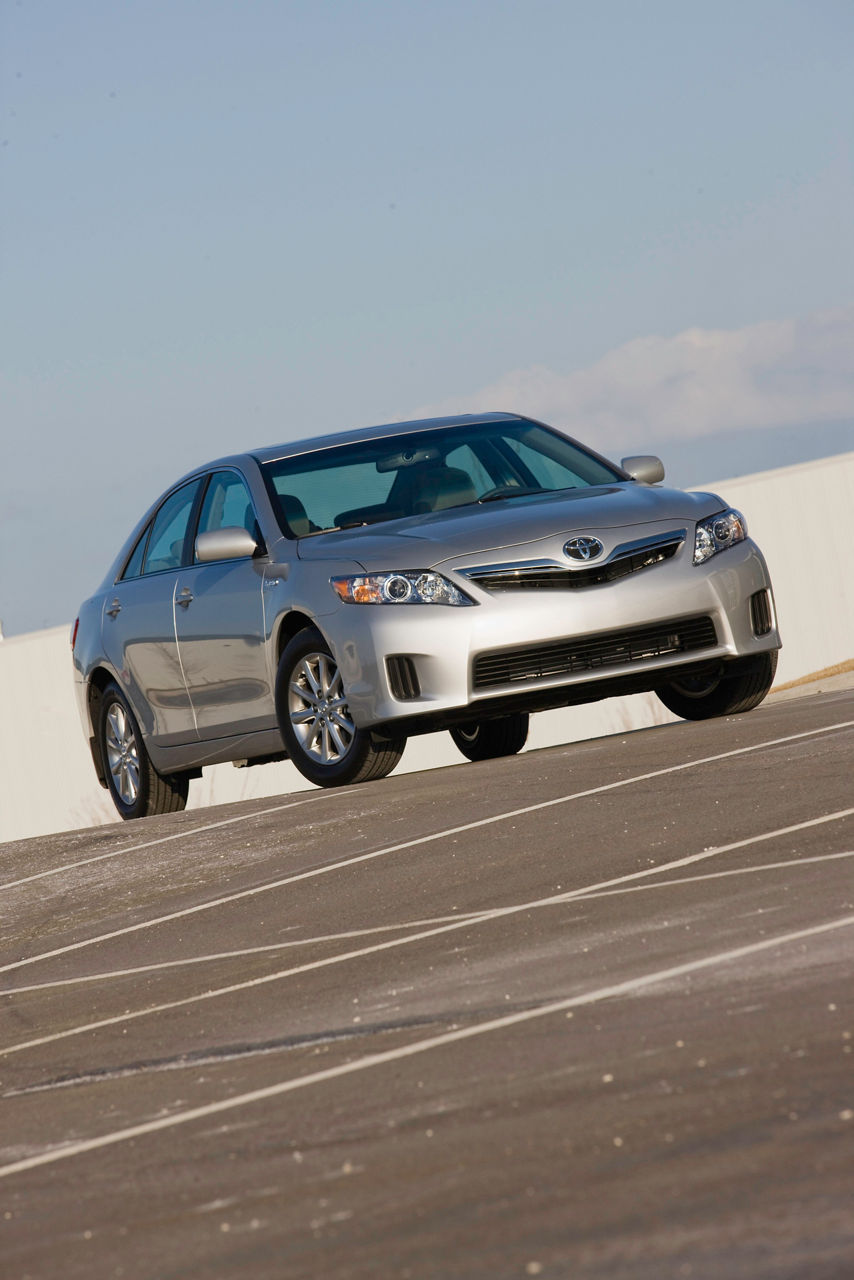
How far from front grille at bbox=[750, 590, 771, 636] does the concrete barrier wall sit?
10463mm

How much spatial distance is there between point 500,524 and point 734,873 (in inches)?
133

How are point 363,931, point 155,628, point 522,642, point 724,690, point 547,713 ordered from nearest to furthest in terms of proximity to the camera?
point 363,931, point 522,642, point 724,690, point 155,628, point 547,713

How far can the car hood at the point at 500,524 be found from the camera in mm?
8914

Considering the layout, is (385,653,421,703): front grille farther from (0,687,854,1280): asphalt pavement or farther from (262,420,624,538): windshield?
(262,420,624,538): windshield

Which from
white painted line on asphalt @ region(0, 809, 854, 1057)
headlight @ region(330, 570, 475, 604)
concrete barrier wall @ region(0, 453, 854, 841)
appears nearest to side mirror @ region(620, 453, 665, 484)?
headlight @ region(330, 570, 475, 604)

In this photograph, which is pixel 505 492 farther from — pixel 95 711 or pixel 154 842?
pixel 95 711

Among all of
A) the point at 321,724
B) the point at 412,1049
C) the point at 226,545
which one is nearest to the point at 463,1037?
the point at 412,1049

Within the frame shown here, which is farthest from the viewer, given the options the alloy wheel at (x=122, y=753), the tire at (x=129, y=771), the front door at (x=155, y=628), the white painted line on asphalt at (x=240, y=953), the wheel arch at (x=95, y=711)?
the wheel arch at (x=95, y=711)

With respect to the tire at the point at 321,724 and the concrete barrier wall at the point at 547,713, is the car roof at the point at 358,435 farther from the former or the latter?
the concrete barrier wall at the point at 547,713

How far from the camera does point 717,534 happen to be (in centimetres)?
941

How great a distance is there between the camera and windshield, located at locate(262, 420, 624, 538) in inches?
388

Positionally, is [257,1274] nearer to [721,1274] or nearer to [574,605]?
[721,1274]

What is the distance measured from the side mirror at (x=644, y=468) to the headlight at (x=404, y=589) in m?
1.77

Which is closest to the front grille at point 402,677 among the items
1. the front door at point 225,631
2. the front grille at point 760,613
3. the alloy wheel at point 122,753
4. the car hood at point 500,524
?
the car hood at point 500,524
